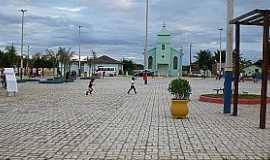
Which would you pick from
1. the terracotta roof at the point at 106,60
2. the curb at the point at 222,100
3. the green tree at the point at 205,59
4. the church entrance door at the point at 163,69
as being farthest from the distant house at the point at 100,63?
the curb at the point at 222,100

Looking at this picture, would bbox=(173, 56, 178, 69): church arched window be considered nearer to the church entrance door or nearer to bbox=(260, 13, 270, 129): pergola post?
the church entrance door

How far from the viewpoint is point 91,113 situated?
16109 mm

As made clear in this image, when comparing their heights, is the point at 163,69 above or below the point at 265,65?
above

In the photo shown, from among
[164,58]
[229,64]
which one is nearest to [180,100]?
[229,64]

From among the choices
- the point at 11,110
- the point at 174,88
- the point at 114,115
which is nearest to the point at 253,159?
the point at 174,88

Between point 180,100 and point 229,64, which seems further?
point 229,64

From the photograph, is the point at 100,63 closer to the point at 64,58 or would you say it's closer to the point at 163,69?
the point at 163,69

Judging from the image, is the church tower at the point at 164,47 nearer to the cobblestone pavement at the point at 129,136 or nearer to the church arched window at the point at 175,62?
the church arched window at the point at 175,62

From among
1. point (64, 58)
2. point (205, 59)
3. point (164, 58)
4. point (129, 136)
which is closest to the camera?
point (129, 136)

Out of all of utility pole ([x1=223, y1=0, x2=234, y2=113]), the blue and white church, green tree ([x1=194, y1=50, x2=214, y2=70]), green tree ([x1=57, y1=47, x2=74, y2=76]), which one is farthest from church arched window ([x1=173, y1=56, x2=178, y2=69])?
utility pole ([x1=223, y1=0, x2=234, y2=113])

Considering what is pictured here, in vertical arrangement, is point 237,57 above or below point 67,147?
above

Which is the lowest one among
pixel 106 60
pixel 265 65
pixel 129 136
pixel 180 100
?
pixel 129 136

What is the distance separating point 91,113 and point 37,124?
12.1 feet

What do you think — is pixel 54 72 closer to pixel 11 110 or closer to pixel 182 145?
pixel 11 110
